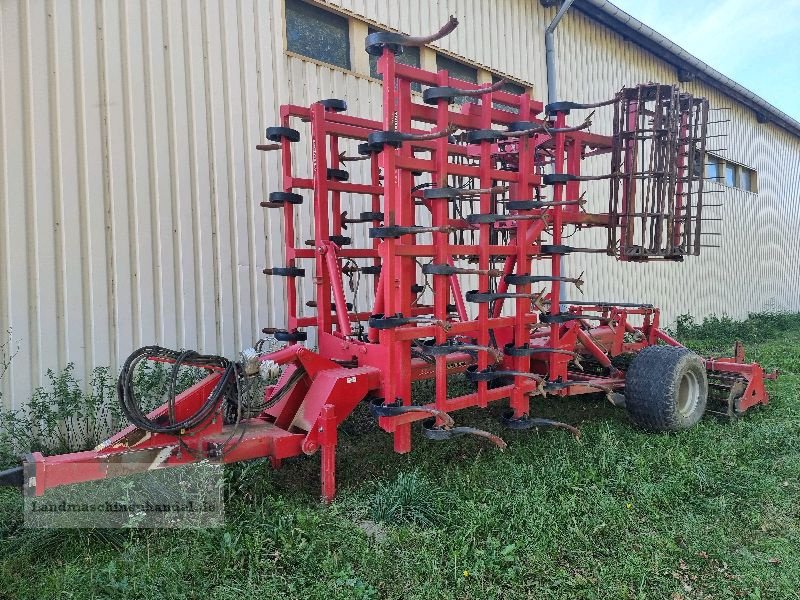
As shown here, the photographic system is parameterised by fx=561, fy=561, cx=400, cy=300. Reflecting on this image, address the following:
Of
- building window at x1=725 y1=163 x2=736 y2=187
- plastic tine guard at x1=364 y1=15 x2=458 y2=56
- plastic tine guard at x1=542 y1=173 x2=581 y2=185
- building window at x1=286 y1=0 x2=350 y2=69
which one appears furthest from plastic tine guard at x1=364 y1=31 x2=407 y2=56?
building window at x1=725 y1=163 x2=736 y2=187

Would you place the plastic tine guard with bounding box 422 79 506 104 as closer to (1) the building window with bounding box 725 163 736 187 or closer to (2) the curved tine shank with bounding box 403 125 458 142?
(2) the curved tine shank with bounding box 403 125 458 142

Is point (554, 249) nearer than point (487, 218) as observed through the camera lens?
No

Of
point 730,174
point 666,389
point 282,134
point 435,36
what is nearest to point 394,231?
point 435,36

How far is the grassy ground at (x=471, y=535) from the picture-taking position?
2613 millimetres

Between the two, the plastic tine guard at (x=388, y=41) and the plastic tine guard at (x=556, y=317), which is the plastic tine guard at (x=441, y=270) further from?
the plastic tine guard at (x=388, y=41)

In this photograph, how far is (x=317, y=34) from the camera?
630cm

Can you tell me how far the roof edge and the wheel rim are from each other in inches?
279

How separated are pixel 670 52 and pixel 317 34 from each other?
330 inches

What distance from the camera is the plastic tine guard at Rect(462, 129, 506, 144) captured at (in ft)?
12.4

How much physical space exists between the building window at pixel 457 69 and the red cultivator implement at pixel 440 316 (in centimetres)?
286

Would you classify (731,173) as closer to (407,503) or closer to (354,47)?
(354,47)

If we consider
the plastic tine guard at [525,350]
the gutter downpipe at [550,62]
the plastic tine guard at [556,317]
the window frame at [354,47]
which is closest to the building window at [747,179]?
the gutter downpipe at [550,62]

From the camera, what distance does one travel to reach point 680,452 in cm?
414

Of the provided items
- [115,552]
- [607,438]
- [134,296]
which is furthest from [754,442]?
[134,296]
